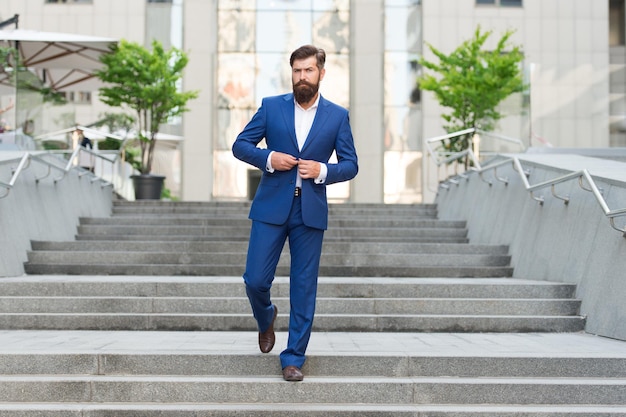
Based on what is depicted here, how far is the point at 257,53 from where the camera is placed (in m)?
28.5

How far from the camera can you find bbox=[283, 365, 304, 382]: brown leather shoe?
527 cm

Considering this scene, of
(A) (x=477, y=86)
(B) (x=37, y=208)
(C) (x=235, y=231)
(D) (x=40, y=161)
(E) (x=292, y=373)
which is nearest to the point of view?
(E) (x=292, y=373)

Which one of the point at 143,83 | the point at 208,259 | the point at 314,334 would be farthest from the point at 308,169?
the point at 143,83

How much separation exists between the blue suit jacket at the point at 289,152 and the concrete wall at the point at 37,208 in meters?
5.22

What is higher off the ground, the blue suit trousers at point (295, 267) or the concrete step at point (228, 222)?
the concrete step at point (228, 222)

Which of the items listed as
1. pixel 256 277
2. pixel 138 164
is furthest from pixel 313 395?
pixel 138 164

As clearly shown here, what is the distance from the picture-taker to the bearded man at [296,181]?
5168 millimetres

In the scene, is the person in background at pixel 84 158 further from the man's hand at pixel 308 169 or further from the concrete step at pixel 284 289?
the man's hand at pixel 308 169

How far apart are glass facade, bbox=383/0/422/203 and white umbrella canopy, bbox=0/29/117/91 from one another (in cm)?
1323

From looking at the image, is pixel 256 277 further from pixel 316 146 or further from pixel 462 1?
pixel 462 1

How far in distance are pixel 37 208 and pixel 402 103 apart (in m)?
19.4

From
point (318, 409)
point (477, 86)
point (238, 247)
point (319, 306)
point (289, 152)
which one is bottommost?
point (318, 409)

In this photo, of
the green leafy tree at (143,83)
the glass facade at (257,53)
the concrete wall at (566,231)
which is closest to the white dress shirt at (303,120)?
the concrete wall at (566,231)

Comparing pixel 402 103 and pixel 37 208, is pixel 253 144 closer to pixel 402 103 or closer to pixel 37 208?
pixel 37 208
